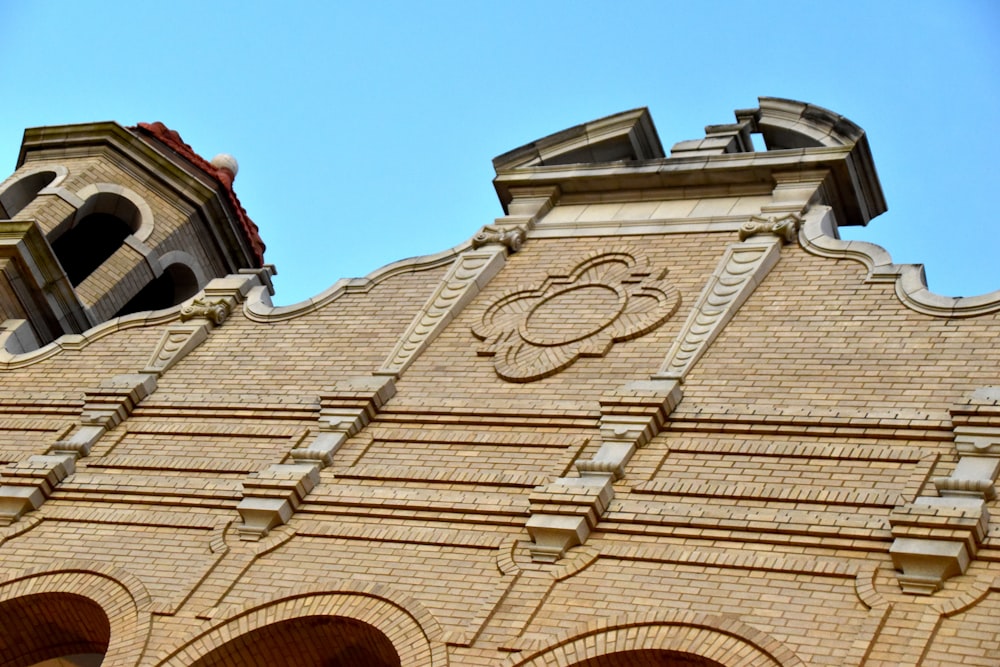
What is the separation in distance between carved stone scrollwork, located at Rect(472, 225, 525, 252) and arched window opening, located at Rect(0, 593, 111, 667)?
20.7 ft

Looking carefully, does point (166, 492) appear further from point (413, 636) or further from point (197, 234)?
point (197, 234)

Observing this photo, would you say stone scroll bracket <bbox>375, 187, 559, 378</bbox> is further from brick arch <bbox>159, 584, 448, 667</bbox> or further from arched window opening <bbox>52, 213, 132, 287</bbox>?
arched window opening <bbox>52, 213, 132, 287</bbox>

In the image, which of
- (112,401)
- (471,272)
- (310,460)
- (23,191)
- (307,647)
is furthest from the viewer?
(23,191)

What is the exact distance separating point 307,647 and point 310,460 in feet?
7.69

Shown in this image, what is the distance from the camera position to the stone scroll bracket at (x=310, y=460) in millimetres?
17031

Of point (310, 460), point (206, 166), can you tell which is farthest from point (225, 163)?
point (310, 460)

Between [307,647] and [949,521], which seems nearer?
[949,521]

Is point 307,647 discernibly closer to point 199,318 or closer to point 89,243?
point 199,318

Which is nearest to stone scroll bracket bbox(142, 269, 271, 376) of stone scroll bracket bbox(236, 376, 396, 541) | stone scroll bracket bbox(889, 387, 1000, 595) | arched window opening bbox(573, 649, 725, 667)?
stone scroll bracket bbox(236, 376, 396, 541)

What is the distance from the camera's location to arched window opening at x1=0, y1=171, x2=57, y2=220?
26.8 m

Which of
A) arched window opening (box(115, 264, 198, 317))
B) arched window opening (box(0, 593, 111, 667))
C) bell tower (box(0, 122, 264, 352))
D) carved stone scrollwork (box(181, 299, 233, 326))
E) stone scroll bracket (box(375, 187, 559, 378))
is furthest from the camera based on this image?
arched window opening (box(115, 264, 198, 317))

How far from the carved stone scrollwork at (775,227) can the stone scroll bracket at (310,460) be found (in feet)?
13.4

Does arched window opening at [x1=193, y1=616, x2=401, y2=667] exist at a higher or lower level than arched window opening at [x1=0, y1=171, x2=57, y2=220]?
lower

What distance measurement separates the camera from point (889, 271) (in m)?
18.0
